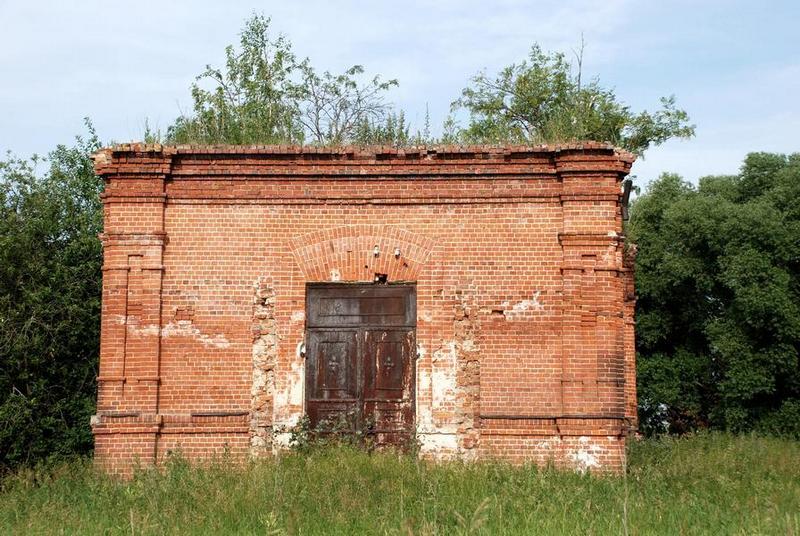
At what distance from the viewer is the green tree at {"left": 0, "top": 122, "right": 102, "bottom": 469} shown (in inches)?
631

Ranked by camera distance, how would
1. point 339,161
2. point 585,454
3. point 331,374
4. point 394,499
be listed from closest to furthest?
point 394,499 → point 585,454 → point 331,374 → point 339,161

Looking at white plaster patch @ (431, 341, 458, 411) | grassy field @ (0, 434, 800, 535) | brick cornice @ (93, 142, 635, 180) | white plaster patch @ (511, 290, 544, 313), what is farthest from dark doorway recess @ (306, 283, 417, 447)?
brick cornice @ (93, 142, 635, 180)

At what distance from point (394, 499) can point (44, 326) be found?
915 cm

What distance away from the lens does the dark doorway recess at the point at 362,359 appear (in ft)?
39.7

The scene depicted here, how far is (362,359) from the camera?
12227 mm

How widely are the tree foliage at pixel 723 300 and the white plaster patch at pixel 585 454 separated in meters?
12.6

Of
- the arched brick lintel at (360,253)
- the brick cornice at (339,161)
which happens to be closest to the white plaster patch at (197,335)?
the arched brick lintel at (360,253)

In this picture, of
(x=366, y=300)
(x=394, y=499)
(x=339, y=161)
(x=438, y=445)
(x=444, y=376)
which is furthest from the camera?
(x=339, y=161)

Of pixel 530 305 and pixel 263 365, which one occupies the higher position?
pixel 530 305

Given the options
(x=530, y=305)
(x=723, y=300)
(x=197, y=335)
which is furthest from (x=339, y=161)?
(x=723, y=300)

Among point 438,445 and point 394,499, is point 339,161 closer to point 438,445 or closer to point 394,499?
point 438,445

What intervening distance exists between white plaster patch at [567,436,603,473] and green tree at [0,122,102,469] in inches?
351

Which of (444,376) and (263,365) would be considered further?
(263,365)

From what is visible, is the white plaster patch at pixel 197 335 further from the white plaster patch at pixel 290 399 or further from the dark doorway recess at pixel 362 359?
the dark doorway recess at pixel 362 359
